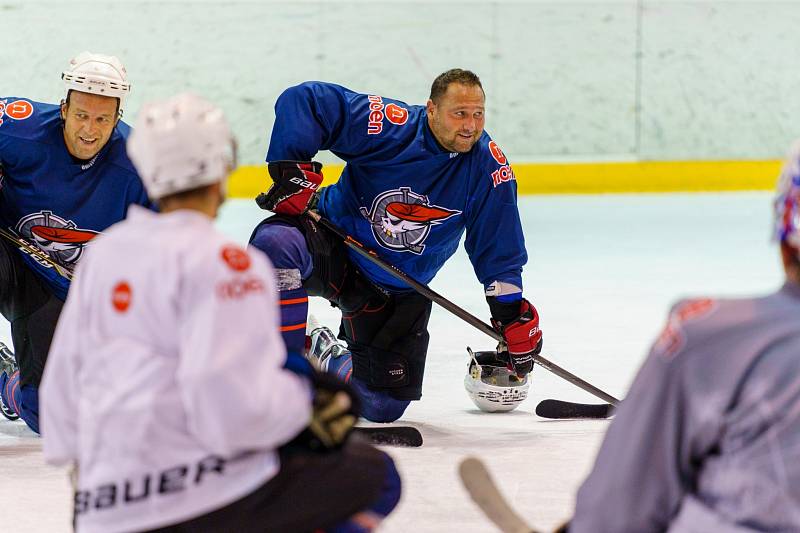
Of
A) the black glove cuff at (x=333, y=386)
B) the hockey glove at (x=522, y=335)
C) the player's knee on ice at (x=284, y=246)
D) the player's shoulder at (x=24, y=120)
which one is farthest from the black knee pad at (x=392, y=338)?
the black glove cuff at (x=333, y=386)

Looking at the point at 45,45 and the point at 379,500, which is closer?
the point at 379,500

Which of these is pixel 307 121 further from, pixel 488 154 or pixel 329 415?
pixel 329 415

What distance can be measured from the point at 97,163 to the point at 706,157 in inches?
240

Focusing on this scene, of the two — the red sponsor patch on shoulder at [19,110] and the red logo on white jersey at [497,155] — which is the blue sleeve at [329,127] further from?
the red sponsor patch on shoulder at [19,110]

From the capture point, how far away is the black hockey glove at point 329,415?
1.52 meters

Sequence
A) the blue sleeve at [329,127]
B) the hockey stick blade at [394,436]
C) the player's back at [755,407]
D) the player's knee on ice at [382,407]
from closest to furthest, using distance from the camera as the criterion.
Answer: the player's back at [755,407]
the hockey stick blade at [394,436]
the blue sleeve at [329,127]
the player's knee on ice at [382,407]

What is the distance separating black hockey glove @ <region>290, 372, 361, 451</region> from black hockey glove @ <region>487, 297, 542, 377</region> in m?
1.76

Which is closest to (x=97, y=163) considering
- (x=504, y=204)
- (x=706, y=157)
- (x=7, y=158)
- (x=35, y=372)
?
(x=7, y=158)

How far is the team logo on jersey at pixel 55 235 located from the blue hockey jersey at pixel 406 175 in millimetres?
533

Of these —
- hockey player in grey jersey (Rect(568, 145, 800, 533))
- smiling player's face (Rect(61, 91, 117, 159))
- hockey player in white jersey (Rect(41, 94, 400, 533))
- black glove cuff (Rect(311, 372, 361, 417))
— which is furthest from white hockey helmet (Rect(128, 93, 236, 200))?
smiling player's face (Rect(61, 91, 117, 159))

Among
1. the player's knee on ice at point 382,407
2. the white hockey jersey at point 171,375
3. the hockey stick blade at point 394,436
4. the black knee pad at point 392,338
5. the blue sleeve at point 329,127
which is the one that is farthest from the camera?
the black knee pad at point 392,338

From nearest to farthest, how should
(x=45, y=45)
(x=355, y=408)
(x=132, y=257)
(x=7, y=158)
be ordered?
(x=132, y=257)
(x=355, y=408)
(x=7, y=158)
(x=45, y=45)

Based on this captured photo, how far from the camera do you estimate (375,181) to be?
3.39 m

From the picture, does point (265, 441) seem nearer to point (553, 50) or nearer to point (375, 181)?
point (375, 181)
